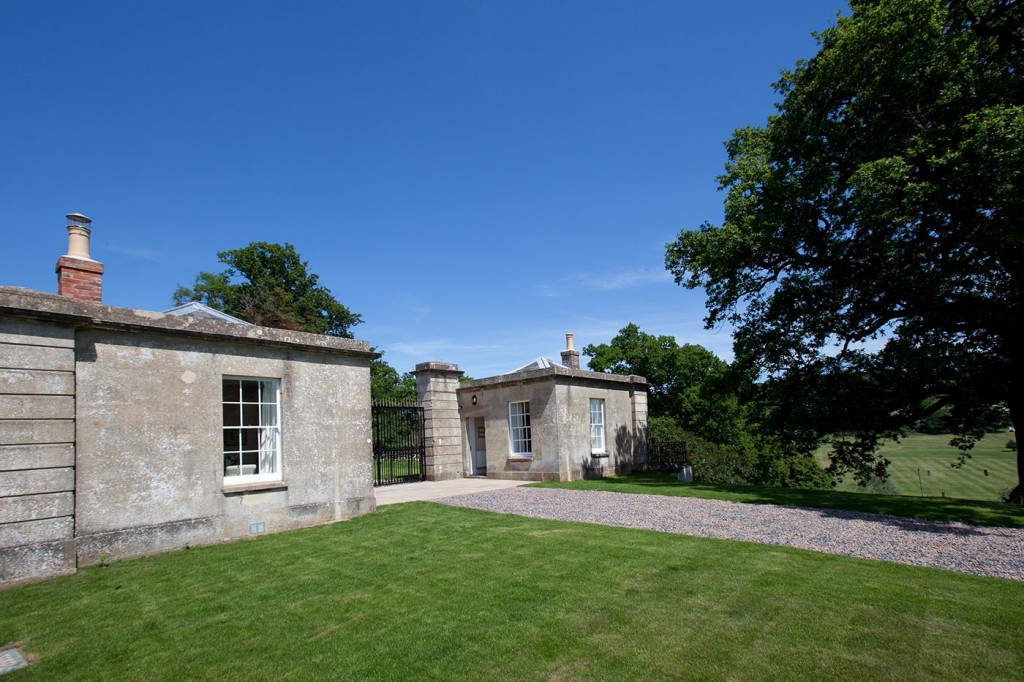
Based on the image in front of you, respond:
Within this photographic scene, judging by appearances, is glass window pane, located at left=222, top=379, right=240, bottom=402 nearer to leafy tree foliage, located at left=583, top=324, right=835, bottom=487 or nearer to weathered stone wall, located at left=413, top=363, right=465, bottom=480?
weathered stone wall, located at left=413, top=363, right=465, bottom=480

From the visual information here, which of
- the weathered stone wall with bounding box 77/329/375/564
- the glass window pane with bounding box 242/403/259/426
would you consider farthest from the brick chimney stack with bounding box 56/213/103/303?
the glass window pane with bounding box 242/403/259/426

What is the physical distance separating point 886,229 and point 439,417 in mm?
12617

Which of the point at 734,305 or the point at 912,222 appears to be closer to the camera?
the point at 912,222

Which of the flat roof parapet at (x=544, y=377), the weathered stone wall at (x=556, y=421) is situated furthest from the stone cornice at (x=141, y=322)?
the weathered stone wall at (x=556, y=421)

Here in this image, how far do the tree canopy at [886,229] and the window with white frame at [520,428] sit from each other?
6.14 meters

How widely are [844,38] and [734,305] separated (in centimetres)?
670

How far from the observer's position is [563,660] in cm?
376

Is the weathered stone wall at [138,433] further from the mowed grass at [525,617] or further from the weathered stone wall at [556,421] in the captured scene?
the weathered stone wall at [556,421]

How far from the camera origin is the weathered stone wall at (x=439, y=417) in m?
16.6

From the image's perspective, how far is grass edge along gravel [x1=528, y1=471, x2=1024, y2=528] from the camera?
884cm

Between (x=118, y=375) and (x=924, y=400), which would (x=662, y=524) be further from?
(x=924, y=400)

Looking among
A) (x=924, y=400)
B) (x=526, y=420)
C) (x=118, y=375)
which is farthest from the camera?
(x=526, y=420)

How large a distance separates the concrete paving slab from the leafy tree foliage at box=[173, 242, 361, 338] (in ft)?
75.5

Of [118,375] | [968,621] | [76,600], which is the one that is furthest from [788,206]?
[76,600]
